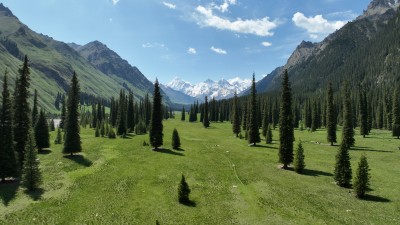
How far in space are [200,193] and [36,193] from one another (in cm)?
2049

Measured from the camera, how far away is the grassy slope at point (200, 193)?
107 feet

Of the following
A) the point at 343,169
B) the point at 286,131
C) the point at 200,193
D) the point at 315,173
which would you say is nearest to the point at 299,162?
the point at 315,173

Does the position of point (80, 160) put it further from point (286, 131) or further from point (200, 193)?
point (286, 131)

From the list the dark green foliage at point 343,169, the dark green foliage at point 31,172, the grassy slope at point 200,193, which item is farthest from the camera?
the dark green foliage at point 343,169

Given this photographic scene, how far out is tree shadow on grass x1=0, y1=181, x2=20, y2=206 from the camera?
36403mm

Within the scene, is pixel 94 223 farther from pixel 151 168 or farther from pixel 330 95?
pixel 330 95

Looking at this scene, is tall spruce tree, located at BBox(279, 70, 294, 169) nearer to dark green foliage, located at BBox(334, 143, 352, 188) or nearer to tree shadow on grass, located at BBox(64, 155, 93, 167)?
dark green foliage, located at BBox(334, 143, 352, 188)

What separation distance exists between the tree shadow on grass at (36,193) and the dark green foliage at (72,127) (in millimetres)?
21452

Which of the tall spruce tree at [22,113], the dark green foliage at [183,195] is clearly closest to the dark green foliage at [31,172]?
the tall spruce tree at [22,113]

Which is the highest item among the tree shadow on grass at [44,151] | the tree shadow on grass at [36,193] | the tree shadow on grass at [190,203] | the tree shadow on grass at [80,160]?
the tree shadow on grass at [44,151]

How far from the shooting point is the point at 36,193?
1523 inches

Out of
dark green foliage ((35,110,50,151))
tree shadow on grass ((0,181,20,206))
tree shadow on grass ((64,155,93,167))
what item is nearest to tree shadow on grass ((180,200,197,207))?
tree shadow on grass ((0,181,20,206))

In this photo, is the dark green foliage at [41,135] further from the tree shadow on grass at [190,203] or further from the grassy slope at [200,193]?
the tree shadow on grass at [190,203]

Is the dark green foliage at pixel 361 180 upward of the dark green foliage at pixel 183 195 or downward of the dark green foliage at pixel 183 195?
upward
